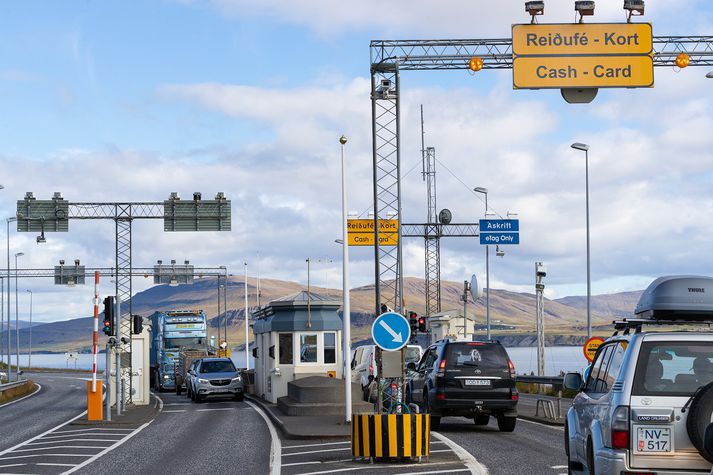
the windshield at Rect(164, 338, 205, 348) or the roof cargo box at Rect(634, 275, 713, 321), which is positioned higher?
the roof cargo box at Rect(634, 275, 713, 321)

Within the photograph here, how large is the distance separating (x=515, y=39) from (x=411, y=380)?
8309 mm

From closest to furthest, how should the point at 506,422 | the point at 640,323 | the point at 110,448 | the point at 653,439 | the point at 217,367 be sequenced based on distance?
the point at 653,439 → the point at 640,323 → the point at 110,448 → the point at 506,422 → the point at 217,367

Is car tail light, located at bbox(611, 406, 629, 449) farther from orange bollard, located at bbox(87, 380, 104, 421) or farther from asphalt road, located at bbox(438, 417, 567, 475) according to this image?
orange bollard, located at bbox(87, 380, 104, 421)

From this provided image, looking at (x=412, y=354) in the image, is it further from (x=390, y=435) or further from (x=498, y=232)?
(x=390, y=435)

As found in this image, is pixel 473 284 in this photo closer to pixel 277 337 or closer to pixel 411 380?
pixel 277 337

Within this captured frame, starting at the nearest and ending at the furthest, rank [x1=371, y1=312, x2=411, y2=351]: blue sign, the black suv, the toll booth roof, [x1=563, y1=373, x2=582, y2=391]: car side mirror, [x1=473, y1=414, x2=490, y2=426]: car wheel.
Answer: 1. [x1=563, y1=373, x2=582, y2=391]: car side mirror
2. [x1=371, y1=312, x2=411, y2=351]: blue sign
3. the black suv
4. [x1=473, y1=414, x2=490, y2=426]: car wheel
5. the toll booth roof

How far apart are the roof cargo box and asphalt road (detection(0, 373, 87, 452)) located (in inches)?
585

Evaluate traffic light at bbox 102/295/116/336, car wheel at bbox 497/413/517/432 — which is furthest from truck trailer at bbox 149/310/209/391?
car wheel at bbox 497/413/517/432

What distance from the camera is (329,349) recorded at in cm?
3697

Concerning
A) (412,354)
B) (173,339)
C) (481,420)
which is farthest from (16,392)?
(481,420)

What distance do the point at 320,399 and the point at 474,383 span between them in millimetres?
7703

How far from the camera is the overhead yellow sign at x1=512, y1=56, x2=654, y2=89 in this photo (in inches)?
954

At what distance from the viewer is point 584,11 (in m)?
24.4

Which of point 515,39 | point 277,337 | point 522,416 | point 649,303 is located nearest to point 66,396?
point 277,337
